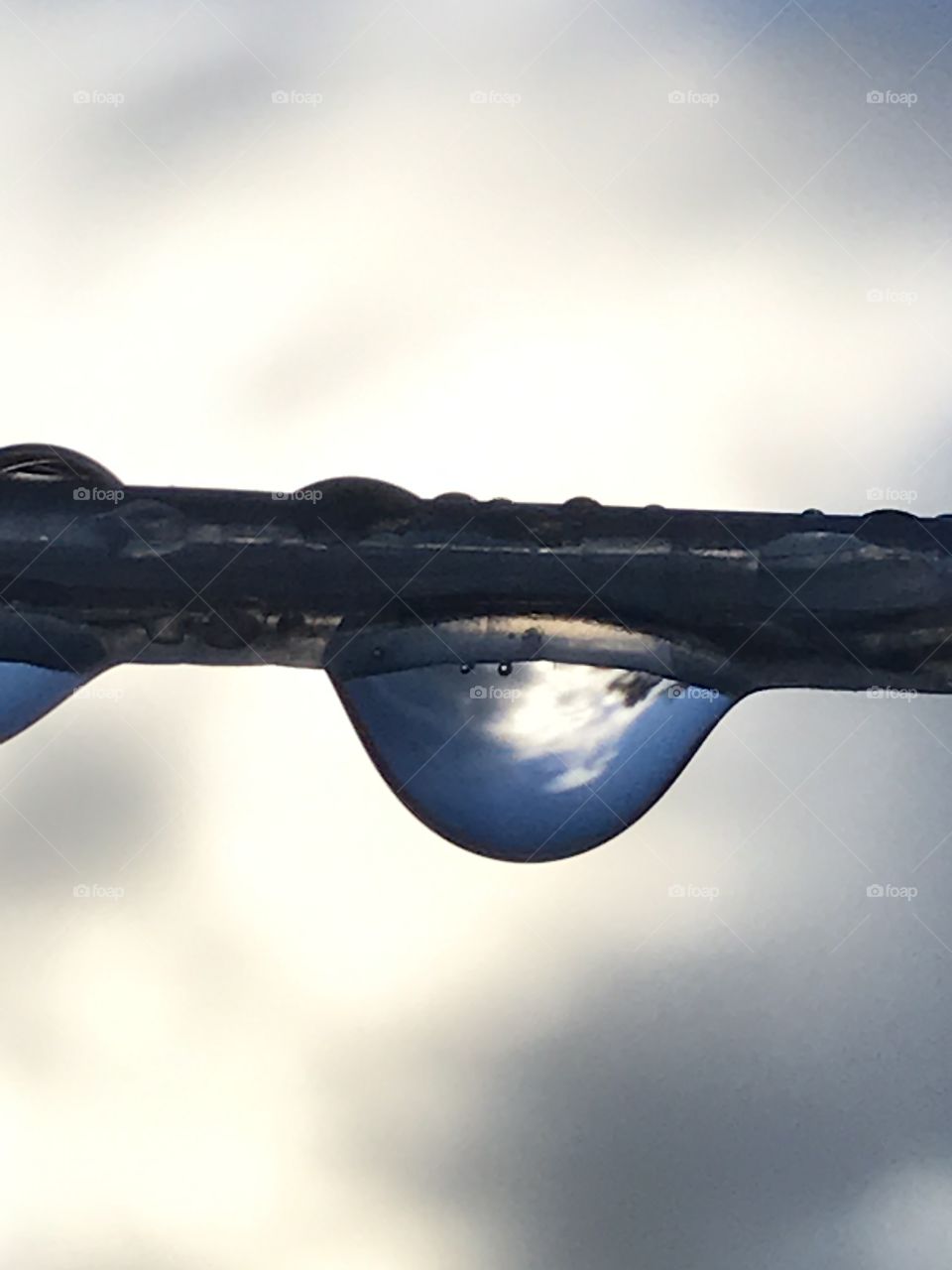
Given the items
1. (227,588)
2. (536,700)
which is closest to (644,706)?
(536,700)

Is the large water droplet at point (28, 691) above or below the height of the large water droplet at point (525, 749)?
above

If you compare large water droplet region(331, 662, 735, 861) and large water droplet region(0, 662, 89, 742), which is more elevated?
large water droplet region(0, 662, 89, 742)

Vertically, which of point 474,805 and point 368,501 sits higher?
point 368,501

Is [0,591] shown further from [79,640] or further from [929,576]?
[929,576]
